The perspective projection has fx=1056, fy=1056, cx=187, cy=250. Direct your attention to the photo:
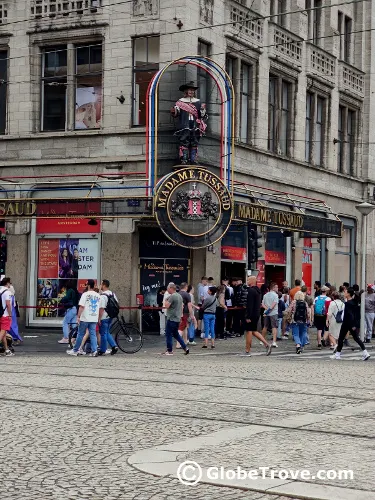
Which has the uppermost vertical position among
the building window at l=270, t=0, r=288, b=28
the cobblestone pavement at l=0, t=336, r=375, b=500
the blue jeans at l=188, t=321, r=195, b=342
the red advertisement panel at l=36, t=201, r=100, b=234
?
the building window at l=270, t=0, r=288, b=28

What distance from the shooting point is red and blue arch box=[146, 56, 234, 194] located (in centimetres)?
3209

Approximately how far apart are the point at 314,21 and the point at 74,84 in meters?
12.6

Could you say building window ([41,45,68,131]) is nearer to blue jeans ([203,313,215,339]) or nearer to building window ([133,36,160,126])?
building window ([133,36,160,126])

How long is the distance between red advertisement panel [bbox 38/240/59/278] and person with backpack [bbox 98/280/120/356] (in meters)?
9.33

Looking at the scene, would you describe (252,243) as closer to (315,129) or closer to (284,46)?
(284,46)

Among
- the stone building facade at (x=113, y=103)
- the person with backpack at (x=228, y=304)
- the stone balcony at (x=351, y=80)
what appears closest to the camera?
the person with backpack at (x=228, y=304)

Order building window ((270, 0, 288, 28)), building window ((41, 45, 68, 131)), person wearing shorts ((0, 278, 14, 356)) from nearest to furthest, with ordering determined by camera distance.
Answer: person wearing shorts ((0, 278, 14, 356)) < building window ((41, 45, 68, 131)) < building window ((270, 0, 288, 28))

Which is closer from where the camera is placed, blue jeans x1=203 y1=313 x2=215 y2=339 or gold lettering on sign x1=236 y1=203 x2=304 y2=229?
blue jeans x1=203 y1=313 x2=215 y2=339

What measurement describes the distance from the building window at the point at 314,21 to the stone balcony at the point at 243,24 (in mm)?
4791

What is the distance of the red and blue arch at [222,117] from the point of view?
32094 mm

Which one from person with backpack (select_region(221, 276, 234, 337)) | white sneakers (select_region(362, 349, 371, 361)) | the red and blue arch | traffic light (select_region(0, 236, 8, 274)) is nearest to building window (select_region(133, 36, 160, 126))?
the red and blue arch

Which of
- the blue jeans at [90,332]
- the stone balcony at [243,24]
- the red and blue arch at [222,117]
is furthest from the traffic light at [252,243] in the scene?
the blue jeans at [90,332]

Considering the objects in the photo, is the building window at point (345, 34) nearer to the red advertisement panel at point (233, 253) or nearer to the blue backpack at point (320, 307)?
the red advertisement panel at point (233, 253)

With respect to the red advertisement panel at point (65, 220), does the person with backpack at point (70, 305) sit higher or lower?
lower
